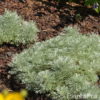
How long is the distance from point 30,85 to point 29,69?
24 centimetres

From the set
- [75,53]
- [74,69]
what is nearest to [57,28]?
[75,53]

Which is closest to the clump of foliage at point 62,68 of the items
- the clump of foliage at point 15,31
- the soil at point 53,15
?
the clump of foliage at point 15,31

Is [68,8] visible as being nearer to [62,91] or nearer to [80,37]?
[80,37]

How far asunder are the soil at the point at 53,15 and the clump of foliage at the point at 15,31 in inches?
4.4

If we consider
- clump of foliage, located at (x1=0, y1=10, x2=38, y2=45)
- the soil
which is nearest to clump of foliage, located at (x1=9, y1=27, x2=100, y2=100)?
clump of foliage, located at (x1=0, y1=10, x2=38, y2=45)

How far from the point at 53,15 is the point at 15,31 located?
123 cm

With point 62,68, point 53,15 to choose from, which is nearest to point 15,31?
point 53,15

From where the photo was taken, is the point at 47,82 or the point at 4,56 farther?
the point at 4,56

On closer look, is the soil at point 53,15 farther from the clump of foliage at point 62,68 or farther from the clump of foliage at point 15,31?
the clump of foliage at point 62,68

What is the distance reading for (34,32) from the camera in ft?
17.4

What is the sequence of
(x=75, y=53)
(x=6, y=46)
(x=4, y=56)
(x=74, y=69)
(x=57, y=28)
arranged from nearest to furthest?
(x=74, y=69), (x=75, y=53), (x=4, y=56), (x=6, y=46), (x=57, y=28)

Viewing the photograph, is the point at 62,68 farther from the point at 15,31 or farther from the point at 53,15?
the point at 53,15

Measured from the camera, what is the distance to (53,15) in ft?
20.5

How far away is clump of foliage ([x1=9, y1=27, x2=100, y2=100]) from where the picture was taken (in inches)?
145
